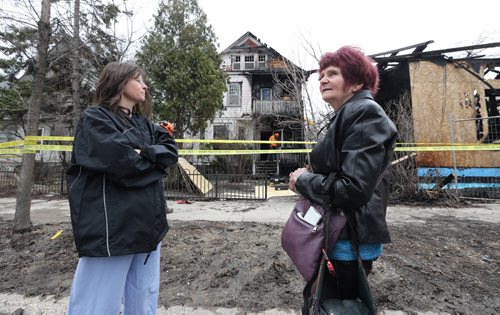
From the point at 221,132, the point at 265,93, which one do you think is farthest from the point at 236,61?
the point at 221,132

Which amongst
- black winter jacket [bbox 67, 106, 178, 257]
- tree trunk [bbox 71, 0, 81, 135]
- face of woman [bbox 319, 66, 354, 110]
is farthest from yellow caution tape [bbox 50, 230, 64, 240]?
face of woman [bbox 319, 66, 354, 110]

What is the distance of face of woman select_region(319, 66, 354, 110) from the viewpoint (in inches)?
58.6

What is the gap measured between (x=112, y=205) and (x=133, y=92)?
2.76 ft

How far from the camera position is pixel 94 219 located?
4.87ft

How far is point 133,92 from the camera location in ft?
6.07

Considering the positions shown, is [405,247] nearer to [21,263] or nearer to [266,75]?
[21,263]

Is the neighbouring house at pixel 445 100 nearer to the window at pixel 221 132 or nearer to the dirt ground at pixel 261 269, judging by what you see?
the dirt ground at pixel 261 269

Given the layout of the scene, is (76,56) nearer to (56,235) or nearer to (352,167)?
(56,235)

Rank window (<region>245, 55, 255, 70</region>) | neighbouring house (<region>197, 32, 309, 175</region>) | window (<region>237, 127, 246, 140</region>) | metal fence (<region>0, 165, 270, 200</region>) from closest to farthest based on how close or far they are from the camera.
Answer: metal fence (<region>0, 165, 270, 200</region>) < neighbouring house (<region>197, 32, 309, 175</region>) < window (<region>237, 127, 246, 140</region>) < window (<region>245, 55, 255, 70</region>)

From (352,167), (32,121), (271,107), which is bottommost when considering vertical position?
(352,167)

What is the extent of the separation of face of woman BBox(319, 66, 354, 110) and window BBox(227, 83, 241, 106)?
65.1ft

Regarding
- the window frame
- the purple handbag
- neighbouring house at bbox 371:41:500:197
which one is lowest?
the purple handbag

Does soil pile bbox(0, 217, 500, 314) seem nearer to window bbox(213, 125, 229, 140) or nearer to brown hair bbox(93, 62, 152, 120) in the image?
brown hair bbox(93, 62, 152, 120)

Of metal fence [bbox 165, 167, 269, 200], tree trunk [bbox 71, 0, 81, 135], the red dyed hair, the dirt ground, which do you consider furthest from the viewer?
metal fence [bbox 165, 167, 269, 200]
